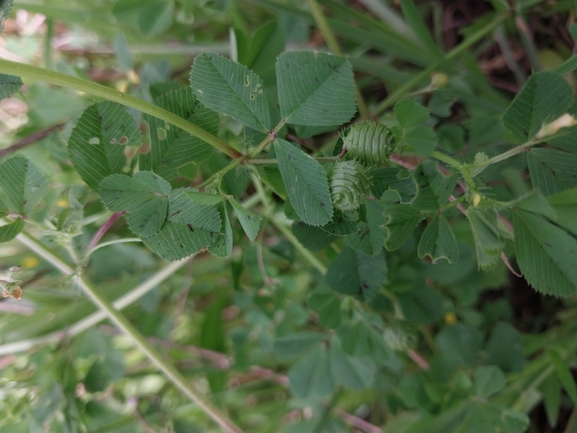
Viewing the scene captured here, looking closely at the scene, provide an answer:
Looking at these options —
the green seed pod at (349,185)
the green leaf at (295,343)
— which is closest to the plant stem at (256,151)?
the green seed pod at (349,185)

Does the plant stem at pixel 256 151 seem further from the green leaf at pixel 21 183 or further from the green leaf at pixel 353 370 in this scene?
the green leaf at pixel 353 370

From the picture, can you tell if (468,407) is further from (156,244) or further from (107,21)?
(107,21)

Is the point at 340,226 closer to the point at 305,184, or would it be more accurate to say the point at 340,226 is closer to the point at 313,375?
the point at 305,184

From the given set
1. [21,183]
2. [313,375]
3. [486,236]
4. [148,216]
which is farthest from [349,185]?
[313,375]

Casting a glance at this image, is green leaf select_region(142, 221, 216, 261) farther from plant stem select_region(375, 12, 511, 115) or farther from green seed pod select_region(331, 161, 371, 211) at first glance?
plant stem select_region(375, 12, 511, 115)

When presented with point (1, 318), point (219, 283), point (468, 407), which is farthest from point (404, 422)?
point (1, 318)

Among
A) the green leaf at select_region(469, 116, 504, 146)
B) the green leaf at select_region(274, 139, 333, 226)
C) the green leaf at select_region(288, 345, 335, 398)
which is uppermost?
the green leaf at select_region(274, 139, 333, 226)

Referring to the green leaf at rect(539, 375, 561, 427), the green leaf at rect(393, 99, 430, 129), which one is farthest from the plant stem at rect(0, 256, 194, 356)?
the green leaf at rect(539, 375, 561, 427)
